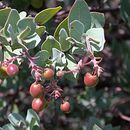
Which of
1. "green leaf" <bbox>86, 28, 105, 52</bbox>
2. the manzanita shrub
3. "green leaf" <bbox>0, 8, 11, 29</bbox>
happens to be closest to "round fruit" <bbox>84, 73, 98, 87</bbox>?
the manzanita shrub

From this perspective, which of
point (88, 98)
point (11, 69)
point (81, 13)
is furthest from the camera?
point (88, 98)

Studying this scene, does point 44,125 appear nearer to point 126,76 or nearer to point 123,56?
point 126,76

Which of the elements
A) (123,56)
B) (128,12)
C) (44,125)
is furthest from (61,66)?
(123,56)

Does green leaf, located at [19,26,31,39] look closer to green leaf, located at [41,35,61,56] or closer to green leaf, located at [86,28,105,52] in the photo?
green leaf, located at [41,35,61,56]

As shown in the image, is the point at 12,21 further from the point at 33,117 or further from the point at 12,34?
the point at 33,117

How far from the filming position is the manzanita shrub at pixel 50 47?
144cm

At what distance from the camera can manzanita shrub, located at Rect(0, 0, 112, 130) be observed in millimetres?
1443

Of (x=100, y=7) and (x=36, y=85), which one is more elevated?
(x=36, y=85)

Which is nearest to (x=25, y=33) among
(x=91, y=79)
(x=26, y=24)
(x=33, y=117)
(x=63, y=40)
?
(x=26, y=24)

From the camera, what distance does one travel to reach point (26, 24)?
1473mm

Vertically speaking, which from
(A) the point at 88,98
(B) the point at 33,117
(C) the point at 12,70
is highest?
(C) the point at 12,70

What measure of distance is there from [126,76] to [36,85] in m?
1.44

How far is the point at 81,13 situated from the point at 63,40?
11cm

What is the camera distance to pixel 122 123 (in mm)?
2658
